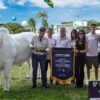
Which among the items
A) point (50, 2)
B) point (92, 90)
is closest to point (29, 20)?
point (50, 2)

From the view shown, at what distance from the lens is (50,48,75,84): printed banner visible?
23.0 feet

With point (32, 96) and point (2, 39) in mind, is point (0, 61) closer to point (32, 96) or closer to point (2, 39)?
point (2, 39)

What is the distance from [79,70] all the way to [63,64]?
1.72 ft

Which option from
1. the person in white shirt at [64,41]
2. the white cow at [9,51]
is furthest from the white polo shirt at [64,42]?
the white cow at [9,51]

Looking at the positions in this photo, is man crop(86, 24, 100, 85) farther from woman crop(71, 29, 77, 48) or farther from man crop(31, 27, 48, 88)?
man crop(31, 27, 48, 88)

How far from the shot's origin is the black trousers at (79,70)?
7037mm

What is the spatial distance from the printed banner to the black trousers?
151 millimetres

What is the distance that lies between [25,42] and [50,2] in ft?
12.1

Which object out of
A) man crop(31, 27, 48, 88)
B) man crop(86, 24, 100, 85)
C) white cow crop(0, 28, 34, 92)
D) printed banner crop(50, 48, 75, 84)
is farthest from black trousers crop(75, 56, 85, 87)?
white cow crop(0, 28, 34, 92)

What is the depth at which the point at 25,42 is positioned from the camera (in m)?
7.77

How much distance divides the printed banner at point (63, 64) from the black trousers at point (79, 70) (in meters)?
0.15

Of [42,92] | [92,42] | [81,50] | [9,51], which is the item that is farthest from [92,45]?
[9,51]

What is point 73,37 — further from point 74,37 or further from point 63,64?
point 63,64

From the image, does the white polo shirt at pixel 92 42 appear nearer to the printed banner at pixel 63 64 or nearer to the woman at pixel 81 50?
the woman at pixel 81 50
